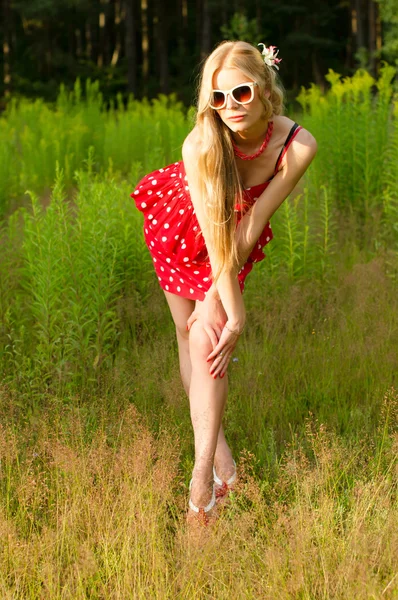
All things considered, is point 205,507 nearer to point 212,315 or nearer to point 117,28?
point 212,315

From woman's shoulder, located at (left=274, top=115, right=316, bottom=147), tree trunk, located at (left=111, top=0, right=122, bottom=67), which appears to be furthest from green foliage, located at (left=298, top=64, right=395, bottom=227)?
tree trunk, located at (left=111, top=0, right=122, bottom=67)

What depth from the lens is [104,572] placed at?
2.41 meters

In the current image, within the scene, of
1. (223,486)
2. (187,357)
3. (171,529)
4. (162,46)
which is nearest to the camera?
(171,529)

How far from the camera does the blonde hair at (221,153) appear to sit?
254 centimetres

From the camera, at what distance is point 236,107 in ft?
8.31

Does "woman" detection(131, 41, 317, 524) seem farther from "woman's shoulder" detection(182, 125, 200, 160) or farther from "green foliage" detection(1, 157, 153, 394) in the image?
"green foliage" detection(1, 157, 153, 394)

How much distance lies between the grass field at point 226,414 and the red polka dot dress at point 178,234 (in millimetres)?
567

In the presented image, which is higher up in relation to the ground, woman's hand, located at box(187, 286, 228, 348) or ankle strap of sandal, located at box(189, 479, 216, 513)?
woman's hand, located at box(187, 286, 228, 348)

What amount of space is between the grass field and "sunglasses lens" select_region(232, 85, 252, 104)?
3.91 ft

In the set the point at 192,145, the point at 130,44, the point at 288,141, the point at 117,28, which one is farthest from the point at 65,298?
the point at 117,28

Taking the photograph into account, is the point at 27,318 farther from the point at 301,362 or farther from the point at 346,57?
the point at 346,57

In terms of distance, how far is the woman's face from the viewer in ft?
8.29

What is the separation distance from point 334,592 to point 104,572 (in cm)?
71

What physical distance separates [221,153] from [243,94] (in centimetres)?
20
